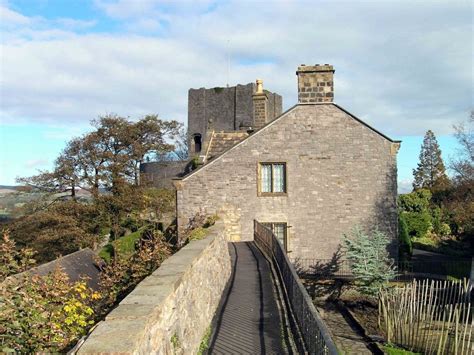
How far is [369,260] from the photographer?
19062 millimetres

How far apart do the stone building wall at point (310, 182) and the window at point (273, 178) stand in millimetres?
288

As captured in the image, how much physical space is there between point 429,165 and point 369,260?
58.4m

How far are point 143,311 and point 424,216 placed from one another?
39.5 m

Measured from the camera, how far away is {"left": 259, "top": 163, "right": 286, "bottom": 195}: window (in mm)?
20703

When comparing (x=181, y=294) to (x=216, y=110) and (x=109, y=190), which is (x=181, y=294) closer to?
(x=109, y=190)

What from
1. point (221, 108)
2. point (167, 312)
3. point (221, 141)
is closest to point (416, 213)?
point (221, 141)

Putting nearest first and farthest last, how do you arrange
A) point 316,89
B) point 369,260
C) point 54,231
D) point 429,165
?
1. point 369,260
2. point 316,89
3. point 54,231
4. point 429,165

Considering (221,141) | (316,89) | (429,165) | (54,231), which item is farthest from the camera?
(429,165)

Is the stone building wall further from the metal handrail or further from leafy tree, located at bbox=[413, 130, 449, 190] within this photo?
leafy tree, located at bbox=[413, 130, 449, 190]

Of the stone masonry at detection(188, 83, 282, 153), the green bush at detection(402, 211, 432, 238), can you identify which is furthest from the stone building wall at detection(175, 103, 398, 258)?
the stone masonry at detection(188, 83, 282, 153)

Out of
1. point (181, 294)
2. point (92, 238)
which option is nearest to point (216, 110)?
point (92, 238)

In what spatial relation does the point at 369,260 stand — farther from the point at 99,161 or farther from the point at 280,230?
the point at 99,161

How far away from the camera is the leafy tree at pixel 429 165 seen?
227ft

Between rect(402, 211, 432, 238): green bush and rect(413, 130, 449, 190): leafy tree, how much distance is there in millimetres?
30942
